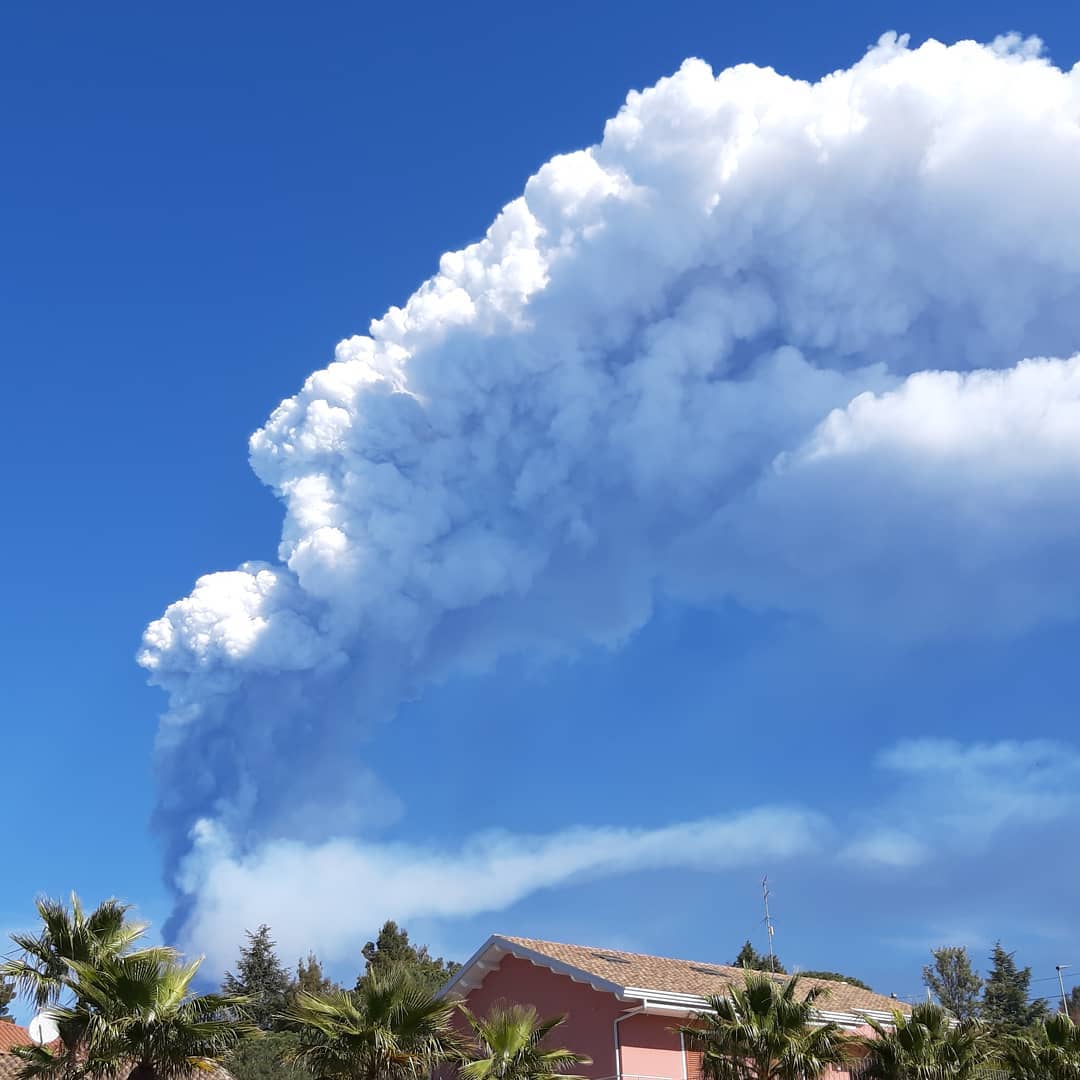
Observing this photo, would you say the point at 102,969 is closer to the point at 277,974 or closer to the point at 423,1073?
the point at 423,1073

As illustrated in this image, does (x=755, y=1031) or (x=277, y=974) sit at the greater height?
(x=277, y=974)

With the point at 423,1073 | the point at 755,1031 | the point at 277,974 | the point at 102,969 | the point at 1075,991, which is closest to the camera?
the point at 102,969

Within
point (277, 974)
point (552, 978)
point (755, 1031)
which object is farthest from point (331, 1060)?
point (277, 974)

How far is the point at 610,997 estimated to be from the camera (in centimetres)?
2878

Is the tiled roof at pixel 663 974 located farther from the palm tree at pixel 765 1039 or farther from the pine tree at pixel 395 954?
the pine tree at pixel 395 954

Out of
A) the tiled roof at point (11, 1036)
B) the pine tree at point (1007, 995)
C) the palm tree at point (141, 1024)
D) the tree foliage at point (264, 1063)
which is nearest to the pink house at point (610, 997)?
the palm tree at point (141, 1024)

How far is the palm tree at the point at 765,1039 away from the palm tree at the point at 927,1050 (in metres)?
1.96

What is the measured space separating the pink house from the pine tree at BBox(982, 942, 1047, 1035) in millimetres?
54168

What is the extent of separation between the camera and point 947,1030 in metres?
26.6

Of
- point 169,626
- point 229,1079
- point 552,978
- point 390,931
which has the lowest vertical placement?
point 229,1079

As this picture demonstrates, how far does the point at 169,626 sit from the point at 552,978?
172ft

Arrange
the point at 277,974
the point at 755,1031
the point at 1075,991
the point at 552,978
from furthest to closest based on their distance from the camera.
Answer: the point at 1075,991 → the point at 277,974 → the point at 552,978 → the point at 755,1031

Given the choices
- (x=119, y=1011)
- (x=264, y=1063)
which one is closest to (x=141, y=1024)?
(x=119, y=1011)

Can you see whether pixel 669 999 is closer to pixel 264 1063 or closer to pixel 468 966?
pixel 468 966
